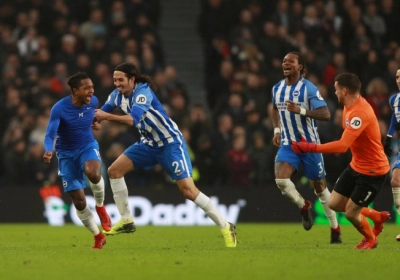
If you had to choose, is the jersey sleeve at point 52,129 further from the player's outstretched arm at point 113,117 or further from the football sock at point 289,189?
the football sock at point 289,189

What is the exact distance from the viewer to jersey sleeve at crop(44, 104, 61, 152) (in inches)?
470

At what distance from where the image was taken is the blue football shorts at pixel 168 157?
12141mm

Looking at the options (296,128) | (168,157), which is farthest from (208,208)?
(296,128)

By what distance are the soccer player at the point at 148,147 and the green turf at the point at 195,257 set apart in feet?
1.50

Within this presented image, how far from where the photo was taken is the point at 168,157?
1230 centimetres

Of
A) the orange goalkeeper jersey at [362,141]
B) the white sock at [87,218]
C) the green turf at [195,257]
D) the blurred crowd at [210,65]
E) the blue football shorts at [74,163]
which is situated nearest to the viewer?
the green turf at [195,257]

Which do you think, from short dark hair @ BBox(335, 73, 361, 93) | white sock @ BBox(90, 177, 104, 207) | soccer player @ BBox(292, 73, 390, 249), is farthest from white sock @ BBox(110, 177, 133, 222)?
short dark hair @ BBox(335, 73, 361, 93)

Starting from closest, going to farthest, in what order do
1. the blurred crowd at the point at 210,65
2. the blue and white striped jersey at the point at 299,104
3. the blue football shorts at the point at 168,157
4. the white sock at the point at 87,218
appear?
1. the blue football shorts at the point at 168,157
2. the white sock at the point at 87,218
3. the blue and white striped jersey at the point at 299,104
4. the blurred crowd at the point at 210,65

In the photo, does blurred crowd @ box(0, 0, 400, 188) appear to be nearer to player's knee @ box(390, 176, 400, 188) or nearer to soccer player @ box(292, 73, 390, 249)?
player's knee @ box(390, 176, 400, 188)

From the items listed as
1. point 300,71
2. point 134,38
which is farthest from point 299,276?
point 134,38

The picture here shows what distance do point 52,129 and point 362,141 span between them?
11.9 feet

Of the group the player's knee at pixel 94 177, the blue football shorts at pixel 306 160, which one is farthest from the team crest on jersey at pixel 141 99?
the blue football shorts at pixel 306 160

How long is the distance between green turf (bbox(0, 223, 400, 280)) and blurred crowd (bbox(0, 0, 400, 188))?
3.59m

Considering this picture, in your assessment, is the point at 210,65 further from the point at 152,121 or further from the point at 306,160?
the point at 152,121
